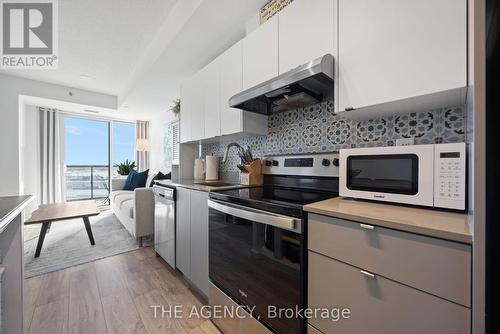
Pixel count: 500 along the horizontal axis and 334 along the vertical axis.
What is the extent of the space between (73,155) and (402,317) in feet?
21.0

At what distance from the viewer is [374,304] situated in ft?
2.30

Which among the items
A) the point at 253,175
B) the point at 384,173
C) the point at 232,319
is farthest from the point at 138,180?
the point at 384,173

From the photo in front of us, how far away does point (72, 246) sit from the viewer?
261 cm

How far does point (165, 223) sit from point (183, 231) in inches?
17.1

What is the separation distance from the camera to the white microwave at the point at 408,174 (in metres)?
0.75

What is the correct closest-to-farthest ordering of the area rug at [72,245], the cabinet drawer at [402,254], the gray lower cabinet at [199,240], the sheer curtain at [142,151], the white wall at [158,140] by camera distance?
the cabinet drawer at [402,254]
the gray lower cabinet at [199,240]
the area rug at [72,245]
the white wall at [158,140]
the sheer curtain at [142,151]

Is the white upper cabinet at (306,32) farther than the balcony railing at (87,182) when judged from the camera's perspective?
No

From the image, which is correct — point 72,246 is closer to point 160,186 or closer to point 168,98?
point 160,186

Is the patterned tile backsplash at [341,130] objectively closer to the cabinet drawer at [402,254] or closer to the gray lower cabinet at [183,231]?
the cabinet drawer at [402,254]

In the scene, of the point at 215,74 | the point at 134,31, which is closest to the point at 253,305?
the point at 215,74

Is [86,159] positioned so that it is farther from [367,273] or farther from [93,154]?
[367,273]

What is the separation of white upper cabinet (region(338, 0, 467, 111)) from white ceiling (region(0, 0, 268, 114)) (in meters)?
0.98

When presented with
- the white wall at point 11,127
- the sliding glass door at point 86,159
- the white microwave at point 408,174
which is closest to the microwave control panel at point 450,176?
the white microwave at point 408,174

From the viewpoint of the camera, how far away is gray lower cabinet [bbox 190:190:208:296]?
1517 millimetres
